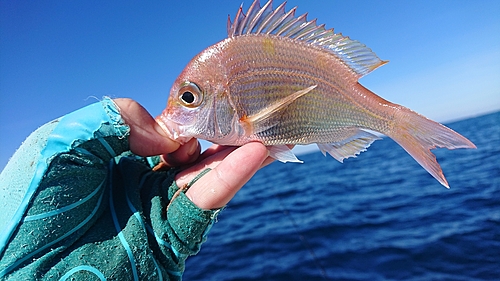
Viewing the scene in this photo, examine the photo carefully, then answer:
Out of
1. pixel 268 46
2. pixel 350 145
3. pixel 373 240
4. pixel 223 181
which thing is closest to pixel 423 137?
pixel 350 145

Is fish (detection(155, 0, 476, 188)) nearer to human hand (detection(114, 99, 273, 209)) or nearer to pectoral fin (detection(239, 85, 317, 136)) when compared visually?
pectoral fin (detection(239, 85, 317, 136))

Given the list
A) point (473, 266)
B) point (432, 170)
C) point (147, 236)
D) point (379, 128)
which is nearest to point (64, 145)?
point (147, 236)

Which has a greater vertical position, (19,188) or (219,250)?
(19,188)

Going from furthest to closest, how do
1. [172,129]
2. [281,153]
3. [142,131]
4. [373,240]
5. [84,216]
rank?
[373,240]
[281,153]
[172,129]
[142,131]
[84,216]

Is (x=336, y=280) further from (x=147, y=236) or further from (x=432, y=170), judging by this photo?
(x=147, y=236)

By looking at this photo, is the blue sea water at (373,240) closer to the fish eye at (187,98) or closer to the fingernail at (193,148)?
the fingernail at (193,148)

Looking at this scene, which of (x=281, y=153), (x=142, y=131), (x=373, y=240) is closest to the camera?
(x=142, y=131)

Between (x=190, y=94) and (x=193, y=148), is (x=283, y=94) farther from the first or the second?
(x=193, y=148)
